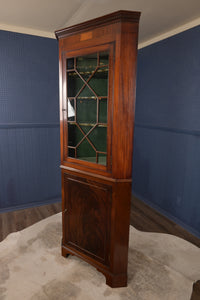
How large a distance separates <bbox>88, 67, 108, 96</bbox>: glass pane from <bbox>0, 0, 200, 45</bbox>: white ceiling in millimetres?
756

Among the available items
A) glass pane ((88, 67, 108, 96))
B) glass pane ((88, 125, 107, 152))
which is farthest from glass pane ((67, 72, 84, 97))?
glass pane ((88, 125, 107, 152))

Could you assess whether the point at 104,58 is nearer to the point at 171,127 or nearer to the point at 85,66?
the point at 85,66

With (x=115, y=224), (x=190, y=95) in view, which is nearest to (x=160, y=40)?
(x=190, y=95)

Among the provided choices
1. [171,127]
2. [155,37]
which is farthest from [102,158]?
[155,37]

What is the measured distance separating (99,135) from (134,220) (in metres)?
1.53

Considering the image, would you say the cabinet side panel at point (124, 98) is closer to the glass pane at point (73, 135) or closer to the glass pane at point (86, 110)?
the glass pane at point (86, 110)

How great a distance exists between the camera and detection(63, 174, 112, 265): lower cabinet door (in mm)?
1654

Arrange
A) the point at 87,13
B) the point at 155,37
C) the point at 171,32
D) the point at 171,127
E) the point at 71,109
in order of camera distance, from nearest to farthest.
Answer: the point at 71,109 < the point at 87,13 < the point at 171,32 < the point at 171,127 < the point at 155,37

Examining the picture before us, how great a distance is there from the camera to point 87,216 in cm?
177

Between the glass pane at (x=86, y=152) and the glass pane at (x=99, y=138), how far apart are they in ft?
0.20

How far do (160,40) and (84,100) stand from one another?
1694 mm

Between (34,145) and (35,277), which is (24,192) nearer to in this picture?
(34,145)

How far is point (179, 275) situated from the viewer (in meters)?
1.79

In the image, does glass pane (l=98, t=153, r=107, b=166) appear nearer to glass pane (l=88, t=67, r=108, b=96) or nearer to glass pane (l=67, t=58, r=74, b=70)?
glass pane (l=88, t=67, r=108, b=96)
